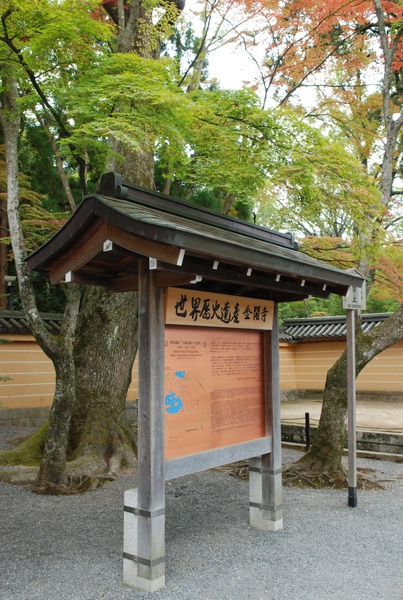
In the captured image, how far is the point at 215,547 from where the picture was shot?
4648 mm

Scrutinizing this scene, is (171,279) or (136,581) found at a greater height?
(171,279)

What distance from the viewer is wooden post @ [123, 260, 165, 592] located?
12.4ft

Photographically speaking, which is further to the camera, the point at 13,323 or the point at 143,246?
the point at 13,323

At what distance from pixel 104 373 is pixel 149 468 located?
4248 mm

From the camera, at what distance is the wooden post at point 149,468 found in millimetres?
3781

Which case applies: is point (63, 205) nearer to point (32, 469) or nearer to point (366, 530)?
point (32, 469)

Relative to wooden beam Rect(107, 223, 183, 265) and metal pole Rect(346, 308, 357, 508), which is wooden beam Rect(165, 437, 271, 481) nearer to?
metal pole Rect(346, 308, 357, 508)

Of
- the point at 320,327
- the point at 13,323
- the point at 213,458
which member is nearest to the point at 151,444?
the point at 213,458

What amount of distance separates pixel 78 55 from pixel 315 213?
506cm

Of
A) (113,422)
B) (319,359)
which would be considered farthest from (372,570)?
(319,359)

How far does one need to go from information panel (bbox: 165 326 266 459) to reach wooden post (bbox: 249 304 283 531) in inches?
2.9

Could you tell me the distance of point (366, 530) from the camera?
5.25 metres

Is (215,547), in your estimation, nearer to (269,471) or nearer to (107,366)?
(269,471)

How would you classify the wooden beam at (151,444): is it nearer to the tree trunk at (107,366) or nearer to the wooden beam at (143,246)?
the wooden beam at (143,246)
